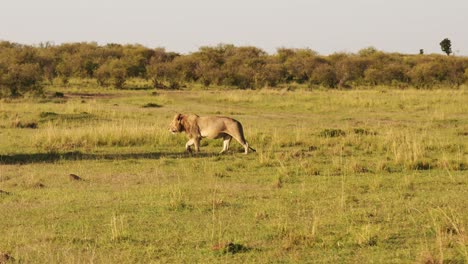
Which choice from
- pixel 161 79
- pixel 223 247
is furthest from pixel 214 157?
pixel 161 79

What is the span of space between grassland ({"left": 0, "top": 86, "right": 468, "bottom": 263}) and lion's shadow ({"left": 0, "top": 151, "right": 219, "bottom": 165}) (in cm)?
4

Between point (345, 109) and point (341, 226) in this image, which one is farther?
point (345, 109)

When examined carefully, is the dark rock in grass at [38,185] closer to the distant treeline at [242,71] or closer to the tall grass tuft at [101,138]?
the tall grass tuft at [101,138]

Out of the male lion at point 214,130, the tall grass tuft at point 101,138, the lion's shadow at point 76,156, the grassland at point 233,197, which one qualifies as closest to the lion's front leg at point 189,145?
the male lion at point 214,130

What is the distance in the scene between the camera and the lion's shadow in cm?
1338

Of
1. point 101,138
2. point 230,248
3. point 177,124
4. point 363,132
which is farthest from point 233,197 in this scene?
point 363,132

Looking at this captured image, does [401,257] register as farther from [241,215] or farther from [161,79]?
[161,79]

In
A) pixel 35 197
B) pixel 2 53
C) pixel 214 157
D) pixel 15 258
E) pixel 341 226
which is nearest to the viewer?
pixel 15 258

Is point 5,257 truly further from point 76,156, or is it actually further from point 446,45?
point 446,45

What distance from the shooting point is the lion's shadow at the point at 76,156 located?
1338 cm

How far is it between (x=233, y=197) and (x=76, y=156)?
18.3ft

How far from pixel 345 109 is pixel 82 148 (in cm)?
1460

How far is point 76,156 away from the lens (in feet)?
46.0

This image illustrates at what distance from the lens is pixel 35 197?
31.3ft
